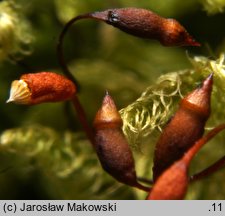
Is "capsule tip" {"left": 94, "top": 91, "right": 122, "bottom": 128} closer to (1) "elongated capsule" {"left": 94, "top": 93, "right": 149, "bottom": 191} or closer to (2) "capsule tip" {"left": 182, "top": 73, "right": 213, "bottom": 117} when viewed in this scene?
(1) "elongated capsule" {"left": 94, "top": 93, "right": 149, "bottom": 191}

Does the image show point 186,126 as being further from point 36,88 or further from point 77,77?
point 77,77

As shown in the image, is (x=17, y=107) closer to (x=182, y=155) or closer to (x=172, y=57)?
(x=172, y=57)

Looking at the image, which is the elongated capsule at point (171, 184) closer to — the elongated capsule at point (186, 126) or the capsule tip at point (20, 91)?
the elongated capsule at point (186, 126)

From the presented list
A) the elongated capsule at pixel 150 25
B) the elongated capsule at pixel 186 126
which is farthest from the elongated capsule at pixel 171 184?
the elongated capsule at pixel 150 25

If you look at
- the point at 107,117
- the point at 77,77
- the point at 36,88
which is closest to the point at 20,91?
the point at 36,88

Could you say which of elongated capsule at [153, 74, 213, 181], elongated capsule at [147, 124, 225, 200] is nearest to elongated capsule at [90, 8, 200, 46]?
elongated capsule at [153, 74, 213, 181]

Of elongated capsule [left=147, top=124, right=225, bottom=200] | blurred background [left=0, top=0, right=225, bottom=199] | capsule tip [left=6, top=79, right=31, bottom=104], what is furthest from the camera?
blurred background [left=0, top=0, right=225, bottom=199]

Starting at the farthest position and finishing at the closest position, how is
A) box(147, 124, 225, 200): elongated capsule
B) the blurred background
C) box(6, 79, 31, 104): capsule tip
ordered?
1. the blurred background
2. box(6, 79, 31, 104): capsule tip
3. box(147, 124, 225, 200): elongated capsule

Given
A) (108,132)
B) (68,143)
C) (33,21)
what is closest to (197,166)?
(68,143)
